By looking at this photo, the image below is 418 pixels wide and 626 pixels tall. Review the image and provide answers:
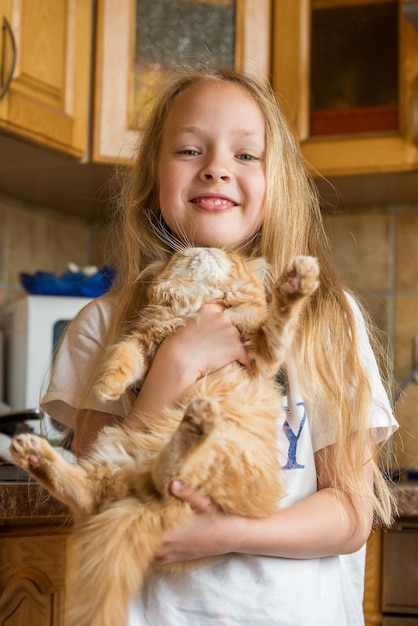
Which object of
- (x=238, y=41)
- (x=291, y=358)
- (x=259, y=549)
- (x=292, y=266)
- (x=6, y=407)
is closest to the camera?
(x=292, y=266)

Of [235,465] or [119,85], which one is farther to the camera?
[119,85]

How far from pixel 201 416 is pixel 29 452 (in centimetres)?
19

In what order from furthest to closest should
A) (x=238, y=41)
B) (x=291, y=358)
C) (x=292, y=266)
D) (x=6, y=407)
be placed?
(x=238, y=41), (x=6, y=407), (x=291, y=358), (x=292, y=266)

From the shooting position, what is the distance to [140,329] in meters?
1.06

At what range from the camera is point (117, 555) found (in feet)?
2.94

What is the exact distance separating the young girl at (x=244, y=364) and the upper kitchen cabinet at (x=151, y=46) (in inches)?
28.9

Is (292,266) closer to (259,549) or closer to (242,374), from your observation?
(242,374)

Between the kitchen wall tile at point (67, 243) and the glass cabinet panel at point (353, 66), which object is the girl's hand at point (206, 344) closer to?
the glass cabinet panel at point (353, 66)

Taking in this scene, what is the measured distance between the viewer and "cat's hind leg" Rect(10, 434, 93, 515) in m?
0.89

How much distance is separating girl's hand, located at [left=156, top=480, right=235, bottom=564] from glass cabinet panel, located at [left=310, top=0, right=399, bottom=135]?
1.30 m

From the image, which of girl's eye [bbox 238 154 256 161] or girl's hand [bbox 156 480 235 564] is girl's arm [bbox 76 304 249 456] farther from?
girl's eye [bbox 238 154 256 161]

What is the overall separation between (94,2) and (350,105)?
65 centimetres

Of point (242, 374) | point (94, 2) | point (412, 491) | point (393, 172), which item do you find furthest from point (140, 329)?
point (94, 2)

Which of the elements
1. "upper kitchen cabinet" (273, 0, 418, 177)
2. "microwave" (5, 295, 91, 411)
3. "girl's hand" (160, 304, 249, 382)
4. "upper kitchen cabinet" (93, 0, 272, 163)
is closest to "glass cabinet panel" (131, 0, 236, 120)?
"upper kitchen cabinet" (93, 0, 272, 163)
